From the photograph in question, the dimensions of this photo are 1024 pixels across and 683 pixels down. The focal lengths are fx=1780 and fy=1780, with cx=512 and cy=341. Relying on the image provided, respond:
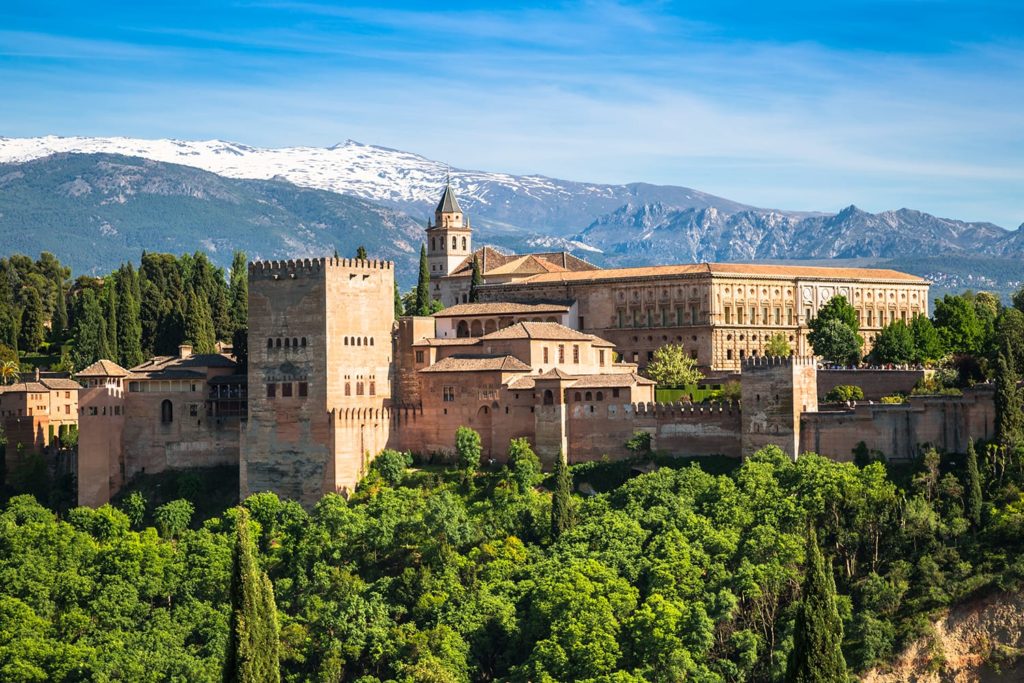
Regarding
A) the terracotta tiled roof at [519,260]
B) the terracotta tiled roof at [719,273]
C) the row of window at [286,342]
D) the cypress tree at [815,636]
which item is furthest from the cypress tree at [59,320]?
the cypress tree at [815,636]

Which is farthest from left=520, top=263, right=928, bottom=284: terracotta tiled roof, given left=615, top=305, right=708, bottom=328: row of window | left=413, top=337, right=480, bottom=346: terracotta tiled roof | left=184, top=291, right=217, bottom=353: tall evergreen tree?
left=413, top=337, right=480, bottom=346: terracotta tiled roof

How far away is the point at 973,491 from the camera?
6056 centimetres

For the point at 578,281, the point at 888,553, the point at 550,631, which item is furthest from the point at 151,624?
the point at 578,281

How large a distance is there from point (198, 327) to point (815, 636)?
50770mm

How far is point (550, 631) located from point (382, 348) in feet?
60.1

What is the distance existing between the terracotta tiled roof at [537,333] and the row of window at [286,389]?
8.35 meters

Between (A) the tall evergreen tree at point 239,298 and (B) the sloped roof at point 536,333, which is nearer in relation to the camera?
(B) the sloped roof at point 536,333

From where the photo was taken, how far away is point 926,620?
57.8 meters

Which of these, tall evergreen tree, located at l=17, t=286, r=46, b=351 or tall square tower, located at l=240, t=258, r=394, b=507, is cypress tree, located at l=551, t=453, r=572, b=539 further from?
tall evergreen tree, located at l=17, t=286, r=46, b=351

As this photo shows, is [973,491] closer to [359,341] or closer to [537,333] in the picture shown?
[537,333]

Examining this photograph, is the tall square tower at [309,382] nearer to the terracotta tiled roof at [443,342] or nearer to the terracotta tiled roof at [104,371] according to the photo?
the terracotta tiled roof at [443,342]

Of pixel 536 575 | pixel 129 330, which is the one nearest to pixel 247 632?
→ pixel 536 575

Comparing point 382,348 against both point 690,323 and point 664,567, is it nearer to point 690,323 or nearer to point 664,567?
point 664,567

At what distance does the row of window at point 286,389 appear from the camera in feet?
233
